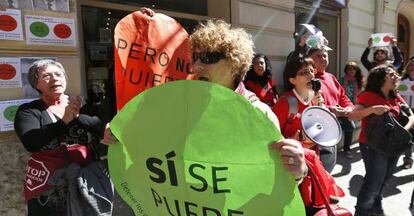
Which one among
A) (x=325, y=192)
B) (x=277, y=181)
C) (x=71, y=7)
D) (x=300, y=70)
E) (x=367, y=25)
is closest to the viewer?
(x=277, y=181)

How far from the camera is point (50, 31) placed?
3.04 meters

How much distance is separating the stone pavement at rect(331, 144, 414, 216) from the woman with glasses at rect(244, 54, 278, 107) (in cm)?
150

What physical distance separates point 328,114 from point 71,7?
2.27 m

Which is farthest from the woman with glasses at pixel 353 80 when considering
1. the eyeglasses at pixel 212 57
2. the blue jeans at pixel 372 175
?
the eyeglasses at pixel 212 57

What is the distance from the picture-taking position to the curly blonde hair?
1521 mm

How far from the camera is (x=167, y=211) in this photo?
1.33m

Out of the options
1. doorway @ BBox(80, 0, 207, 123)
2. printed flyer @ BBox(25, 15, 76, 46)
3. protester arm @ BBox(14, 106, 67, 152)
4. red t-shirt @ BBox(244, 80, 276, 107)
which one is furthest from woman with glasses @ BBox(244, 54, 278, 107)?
protester arm @ BBox(14, 106, 67, 152)

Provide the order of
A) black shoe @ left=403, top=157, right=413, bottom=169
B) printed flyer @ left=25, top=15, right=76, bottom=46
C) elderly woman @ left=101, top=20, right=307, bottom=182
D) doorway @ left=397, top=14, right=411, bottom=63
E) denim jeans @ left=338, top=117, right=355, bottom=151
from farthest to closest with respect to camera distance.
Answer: doorway @ left=397, top=14, right=411, bottom=63 < denim jeans @ left=338, top=117, right=355, bottom=151 < black shoe @ left=403, top=157, right=413, bottom=169 < printed flyer @ left=25, top=15, right=76, bottom=46 < elderly woman @ left=101, top=20, right=307, bottom=182

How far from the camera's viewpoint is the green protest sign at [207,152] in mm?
1143

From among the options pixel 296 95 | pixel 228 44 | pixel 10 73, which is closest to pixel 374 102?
pixel 296 95

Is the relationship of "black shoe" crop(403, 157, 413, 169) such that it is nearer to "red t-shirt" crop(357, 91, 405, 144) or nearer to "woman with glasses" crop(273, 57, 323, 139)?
"red t-shirt" crop(357, 91, 405, 144)

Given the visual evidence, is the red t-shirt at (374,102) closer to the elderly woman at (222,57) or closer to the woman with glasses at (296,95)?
the woman with glasses at (296,95)

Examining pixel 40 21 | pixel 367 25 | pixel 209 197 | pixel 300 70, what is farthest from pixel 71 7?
pixel 367 25

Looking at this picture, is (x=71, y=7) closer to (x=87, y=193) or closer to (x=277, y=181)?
(x=87, y=193)
